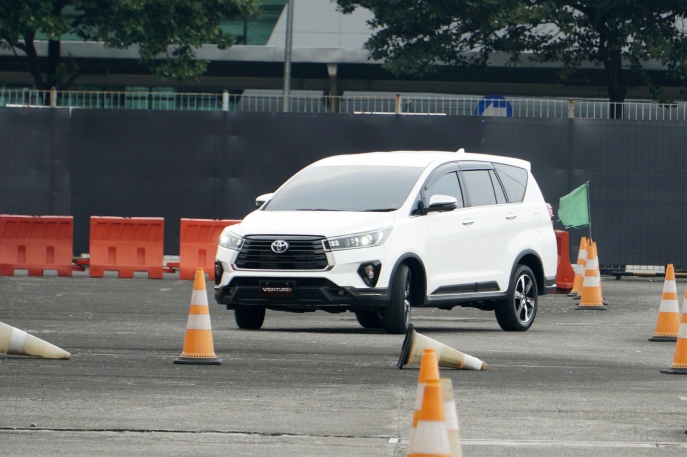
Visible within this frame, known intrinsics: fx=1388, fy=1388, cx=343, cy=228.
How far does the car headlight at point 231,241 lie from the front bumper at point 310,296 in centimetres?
31

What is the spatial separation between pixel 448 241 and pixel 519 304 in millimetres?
1458

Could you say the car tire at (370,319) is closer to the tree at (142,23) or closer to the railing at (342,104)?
the railing at (342,104)

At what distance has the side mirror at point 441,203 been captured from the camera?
13.5 m

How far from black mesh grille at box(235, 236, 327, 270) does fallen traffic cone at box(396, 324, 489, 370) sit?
261 cm

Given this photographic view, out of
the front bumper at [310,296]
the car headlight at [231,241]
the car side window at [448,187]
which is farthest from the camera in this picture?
the car side window at [448,187]

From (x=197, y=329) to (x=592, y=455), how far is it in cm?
421

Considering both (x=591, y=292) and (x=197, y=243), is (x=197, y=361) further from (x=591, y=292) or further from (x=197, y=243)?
(x=197, y=243)

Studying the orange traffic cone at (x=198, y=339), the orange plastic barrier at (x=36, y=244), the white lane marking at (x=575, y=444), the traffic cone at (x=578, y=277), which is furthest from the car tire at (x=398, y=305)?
the orange plastic barrier at (x=36, y=244)

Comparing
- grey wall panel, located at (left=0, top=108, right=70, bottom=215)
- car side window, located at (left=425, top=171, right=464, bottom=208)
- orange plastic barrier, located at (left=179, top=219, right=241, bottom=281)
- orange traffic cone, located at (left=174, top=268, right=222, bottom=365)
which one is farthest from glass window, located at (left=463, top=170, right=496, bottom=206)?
grey wall panel, located at (left=0, top=108, right=70, bottom=215)

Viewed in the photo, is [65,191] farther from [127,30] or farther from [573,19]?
[573,19]

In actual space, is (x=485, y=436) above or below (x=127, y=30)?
below

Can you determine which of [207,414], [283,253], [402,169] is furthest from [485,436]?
[402,169]

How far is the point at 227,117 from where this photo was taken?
2456cm

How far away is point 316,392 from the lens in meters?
8.81
